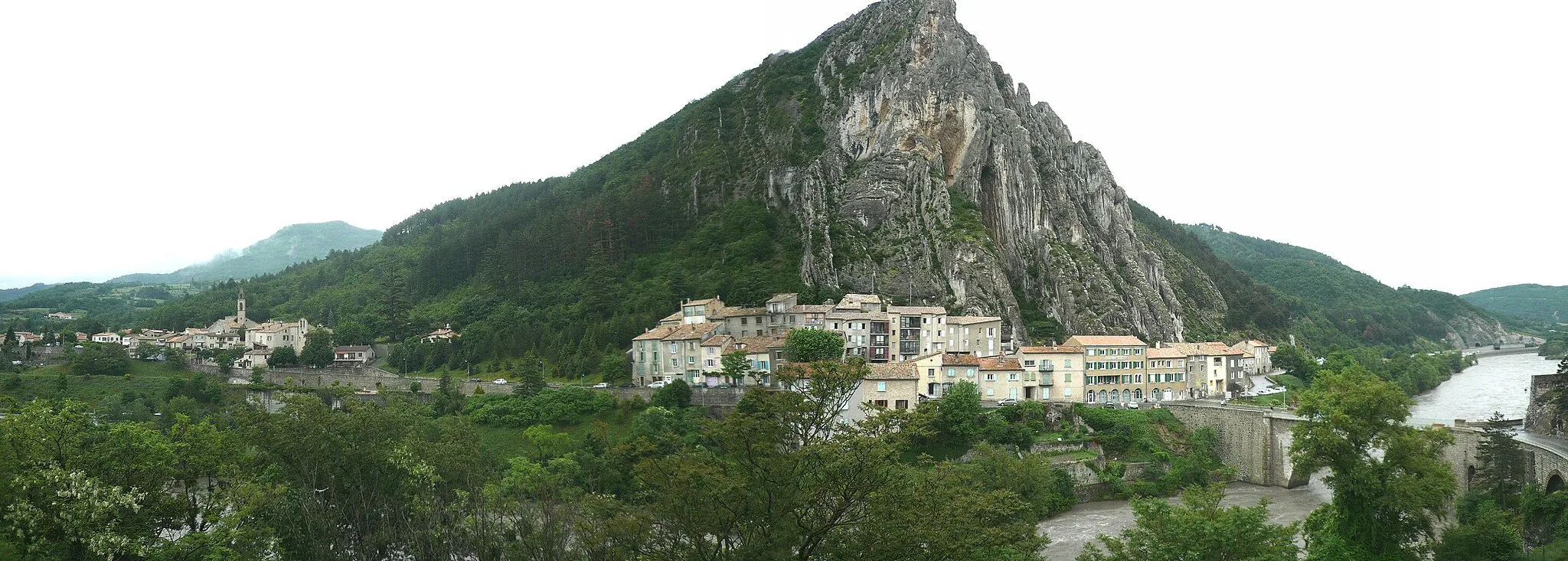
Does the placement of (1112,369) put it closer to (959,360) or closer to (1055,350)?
(1055,350)

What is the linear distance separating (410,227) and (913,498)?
148 metres

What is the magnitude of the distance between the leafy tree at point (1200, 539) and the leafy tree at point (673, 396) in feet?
116

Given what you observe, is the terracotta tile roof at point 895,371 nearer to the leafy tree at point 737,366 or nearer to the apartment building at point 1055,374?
the apartment building at point 1055,374

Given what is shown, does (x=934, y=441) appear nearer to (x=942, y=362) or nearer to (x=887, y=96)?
(x=942, y=362)

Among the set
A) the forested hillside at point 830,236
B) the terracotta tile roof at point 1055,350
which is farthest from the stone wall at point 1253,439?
the forested hillside at point 830,236

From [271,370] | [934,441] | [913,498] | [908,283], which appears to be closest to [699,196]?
[908,283]

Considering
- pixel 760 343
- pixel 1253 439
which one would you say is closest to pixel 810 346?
pixel 760 343

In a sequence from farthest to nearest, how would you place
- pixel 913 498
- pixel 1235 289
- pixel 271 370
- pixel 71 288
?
pixel 71 288
pixel 1235 289
pixel 271 370
pixel 913 498

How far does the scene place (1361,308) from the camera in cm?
14275

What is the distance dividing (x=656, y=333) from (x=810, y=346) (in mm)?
13712

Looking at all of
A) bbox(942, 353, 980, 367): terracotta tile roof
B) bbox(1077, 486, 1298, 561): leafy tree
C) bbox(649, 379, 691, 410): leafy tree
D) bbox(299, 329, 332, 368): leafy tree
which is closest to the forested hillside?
bbox(299, 329, 332, 368): leafy tree

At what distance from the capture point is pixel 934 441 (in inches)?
2082

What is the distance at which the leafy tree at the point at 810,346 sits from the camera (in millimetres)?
60719

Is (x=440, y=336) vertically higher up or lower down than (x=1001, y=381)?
higher up
